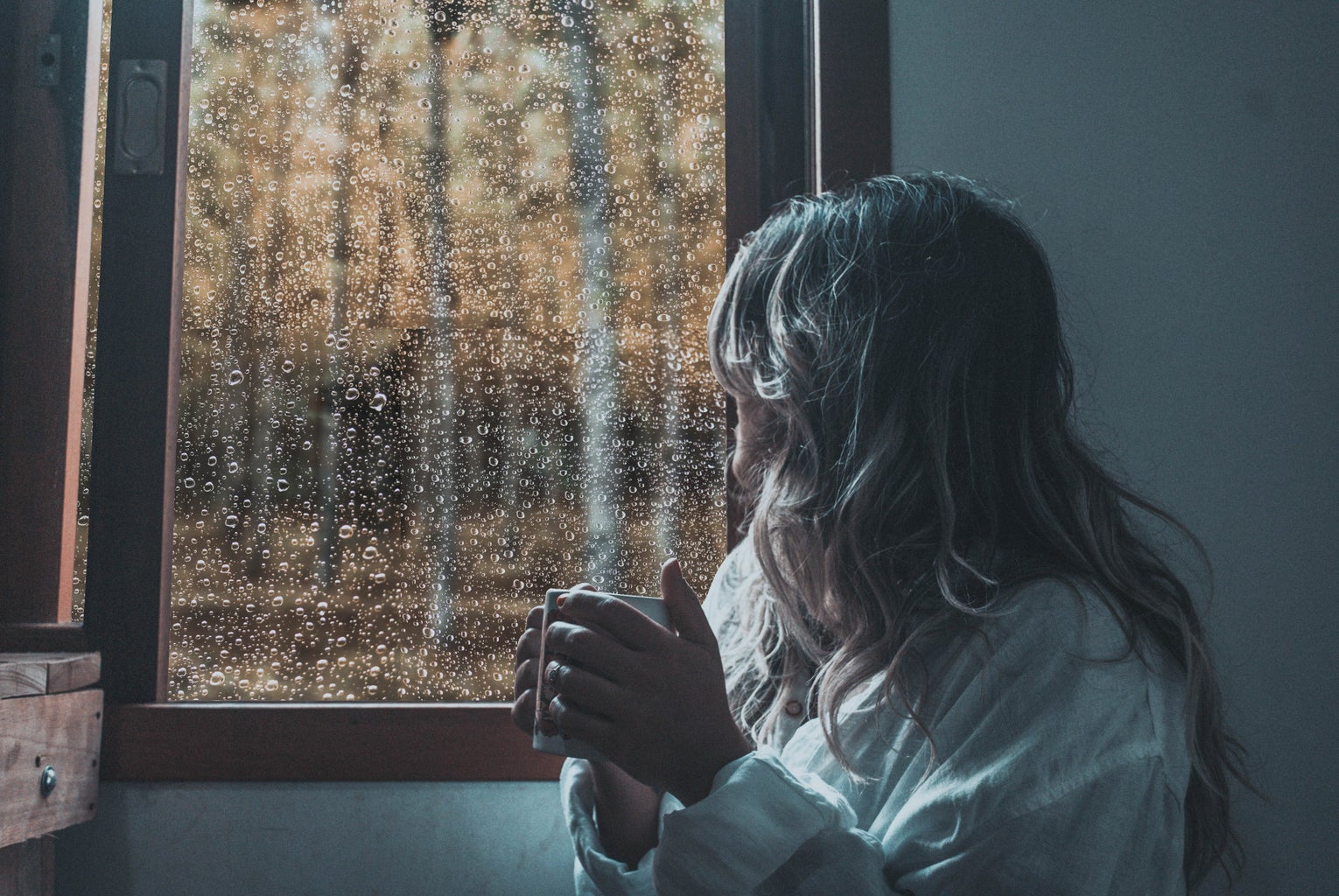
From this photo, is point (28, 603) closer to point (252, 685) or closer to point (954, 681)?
point (252, 685)

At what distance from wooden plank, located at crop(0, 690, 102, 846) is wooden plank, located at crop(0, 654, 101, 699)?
0.01 meters

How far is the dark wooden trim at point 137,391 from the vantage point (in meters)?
1.08

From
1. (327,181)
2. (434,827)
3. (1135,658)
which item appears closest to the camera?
(1135,658)

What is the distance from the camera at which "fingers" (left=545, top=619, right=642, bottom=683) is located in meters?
0.67

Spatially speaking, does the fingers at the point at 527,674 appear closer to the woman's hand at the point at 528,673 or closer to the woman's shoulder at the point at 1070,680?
the woman's hand at the point at 528,673

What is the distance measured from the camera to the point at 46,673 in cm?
93

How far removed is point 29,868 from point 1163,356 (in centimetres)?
140

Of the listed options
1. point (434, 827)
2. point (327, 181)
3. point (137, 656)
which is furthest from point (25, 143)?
point (434, 827)

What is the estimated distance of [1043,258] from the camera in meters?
0.85

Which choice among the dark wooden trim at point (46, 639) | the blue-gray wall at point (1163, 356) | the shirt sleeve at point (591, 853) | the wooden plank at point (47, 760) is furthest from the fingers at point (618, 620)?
the dark wooden trim at point (46, 639)

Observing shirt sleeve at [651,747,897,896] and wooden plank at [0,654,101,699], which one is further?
wooden plank at [0,654,101,699]

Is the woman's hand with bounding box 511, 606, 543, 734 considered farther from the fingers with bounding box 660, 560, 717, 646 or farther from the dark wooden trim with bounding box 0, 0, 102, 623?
the dark wooden trim with bounding box 0, 0, 102, 623

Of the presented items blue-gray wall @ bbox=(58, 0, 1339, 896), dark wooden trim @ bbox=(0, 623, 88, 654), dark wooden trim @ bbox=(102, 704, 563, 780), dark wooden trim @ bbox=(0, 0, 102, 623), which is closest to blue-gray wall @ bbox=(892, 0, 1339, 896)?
blue-gray wall @ bbox=(58, 0, 1339, 896)

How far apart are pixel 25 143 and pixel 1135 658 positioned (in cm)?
136
